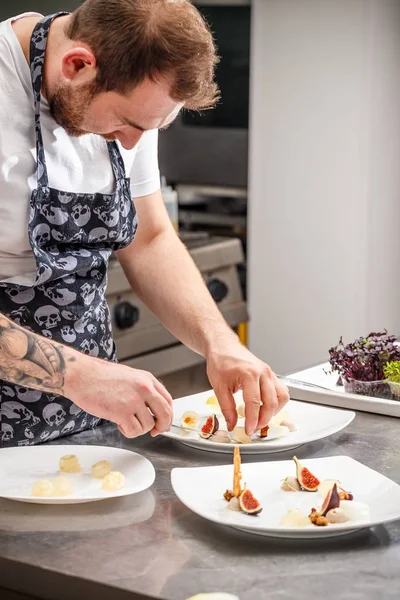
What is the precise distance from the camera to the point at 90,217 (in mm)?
1838

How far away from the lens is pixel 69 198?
181 centimetres

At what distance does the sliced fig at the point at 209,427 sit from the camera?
1.68 metres

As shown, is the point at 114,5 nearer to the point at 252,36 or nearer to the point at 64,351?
the point at 64,351

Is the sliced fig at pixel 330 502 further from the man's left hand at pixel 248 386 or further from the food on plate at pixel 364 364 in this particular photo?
the food on plate at pixel 364 364

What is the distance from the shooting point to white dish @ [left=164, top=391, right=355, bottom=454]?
166 cm

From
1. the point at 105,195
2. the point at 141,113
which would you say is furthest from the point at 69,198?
the point at 141,113

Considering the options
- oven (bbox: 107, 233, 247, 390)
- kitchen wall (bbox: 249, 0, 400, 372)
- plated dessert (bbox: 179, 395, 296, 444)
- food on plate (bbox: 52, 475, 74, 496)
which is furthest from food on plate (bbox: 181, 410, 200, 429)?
kitchen wall (bbox: 249, 0, 400, 372)

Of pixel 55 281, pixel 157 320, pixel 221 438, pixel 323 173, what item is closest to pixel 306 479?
pixel 221 438

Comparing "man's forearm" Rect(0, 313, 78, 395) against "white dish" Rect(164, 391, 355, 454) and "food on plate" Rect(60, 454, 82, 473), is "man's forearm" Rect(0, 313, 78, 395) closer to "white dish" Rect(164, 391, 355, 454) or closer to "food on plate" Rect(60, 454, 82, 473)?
"food on plate" Rect(60, 454, 82, 473)

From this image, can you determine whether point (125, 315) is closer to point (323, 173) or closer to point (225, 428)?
point (323, 173)

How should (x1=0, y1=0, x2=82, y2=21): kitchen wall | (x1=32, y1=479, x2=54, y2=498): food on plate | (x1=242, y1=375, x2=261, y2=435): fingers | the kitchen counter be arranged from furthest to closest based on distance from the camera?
(x1=0, y1=0, x2=82, y2=21): kitchen wall → (x1=242, y1=375, x2=261, y2=435): fingers → (x1=32, y1=479, x2=54, y2=498): food on plate → the kitchen counter

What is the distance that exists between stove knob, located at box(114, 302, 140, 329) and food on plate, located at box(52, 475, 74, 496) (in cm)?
169

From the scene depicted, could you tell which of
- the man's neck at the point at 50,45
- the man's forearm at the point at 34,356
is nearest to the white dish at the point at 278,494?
the man's forearm at the point at 34,356

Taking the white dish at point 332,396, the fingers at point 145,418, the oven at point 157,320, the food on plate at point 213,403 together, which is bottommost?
the oven at point 157,320
